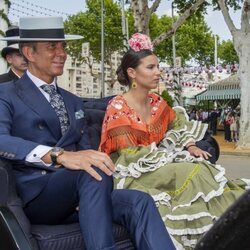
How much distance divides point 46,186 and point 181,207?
3.12ft

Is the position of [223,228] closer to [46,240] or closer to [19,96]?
[46,240]

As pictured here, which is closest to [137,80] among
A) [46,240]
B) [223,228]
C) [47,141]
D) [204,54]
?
[47,141]

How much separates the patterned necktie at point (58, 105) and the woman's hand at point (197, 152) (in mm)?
1156

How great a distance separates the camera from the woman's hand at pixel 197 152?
367 centimetres

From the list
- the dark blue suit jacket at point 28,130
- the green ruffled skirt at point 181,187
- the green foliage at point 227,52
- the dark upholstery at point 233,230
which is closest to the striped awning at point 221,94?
the green foliage at point 227,52

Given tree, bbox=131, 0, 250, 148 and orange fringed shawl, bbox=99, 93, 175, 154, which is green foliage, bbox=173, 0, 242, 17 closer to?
tree, bbox=131, 0, 250, 148

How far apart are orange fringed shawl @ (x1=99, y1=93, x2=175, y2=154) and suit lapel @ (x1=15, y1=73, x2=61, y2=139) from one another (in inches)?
32.3

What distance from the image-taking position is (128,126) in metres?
3.66

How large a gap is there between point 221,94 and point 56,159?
2843 centimetres

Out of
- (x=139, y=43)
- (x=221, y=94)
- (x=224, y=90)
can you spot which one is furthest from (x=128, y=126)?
(x=224, y=90)

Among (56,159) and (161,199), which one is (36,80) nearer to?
(56,159)

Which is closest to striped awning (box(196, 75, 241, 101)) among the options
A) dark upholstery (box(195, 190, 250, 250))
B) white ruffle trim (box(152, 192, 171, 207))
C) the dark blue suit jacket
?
white ruffle trim (box(152, 192, 171, 207))

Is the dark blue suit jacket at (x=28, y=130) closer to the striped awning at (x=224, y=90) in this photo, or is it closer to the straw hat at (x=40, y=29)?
the straw hat at (x=40, y=29)

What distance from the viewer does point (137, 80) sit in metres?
3.80
